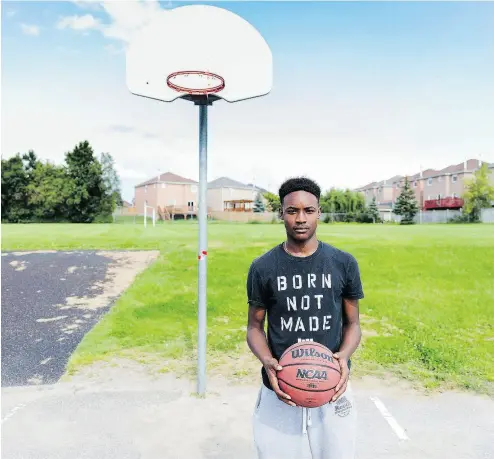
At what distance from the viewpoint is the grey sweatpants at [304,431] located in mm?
2348

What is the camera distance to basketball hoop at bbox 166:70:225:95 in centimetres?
447

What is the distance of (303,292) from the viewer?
2.35 meters

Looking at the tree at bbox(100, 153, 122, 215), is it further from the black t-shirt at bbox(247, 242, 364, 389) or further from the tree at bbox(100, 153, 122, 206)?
the black t-shirt at bbox(247, 242, 364, 389)

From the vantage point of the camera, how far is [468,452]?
3586 mm

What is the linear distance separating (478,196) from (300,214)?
166ft

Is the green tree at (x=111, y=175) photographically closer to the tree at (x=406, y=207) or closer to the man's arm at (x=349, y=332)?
the tree at (x=406, y=207)

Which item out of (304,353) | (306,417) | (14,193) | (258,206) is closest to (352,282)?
(304,353)

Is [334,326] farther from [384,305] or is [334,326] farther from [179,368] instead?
[384,305]

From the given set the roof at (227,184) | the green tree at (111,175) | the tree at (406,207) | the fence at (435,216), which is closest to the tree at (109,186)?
the green tree at (111,175)

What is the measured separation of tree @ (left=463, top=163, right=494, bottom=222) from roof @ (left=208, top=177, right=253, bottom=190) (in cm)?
3120

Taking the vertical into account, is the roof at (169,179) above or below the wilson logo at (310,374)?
above

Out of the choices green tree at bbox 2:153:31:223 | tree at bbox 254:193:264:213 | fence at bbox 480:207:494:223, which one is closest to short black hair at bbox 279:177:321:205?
fence at bbox 480:207:494:223

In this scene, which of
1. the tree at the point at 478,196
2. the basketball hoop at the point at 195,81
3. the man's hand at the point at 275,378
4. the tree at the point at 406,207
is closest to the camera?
the man's hand at the point at 275,378

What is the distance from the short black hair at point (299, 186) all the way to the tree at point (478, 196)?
49105 millimetres
